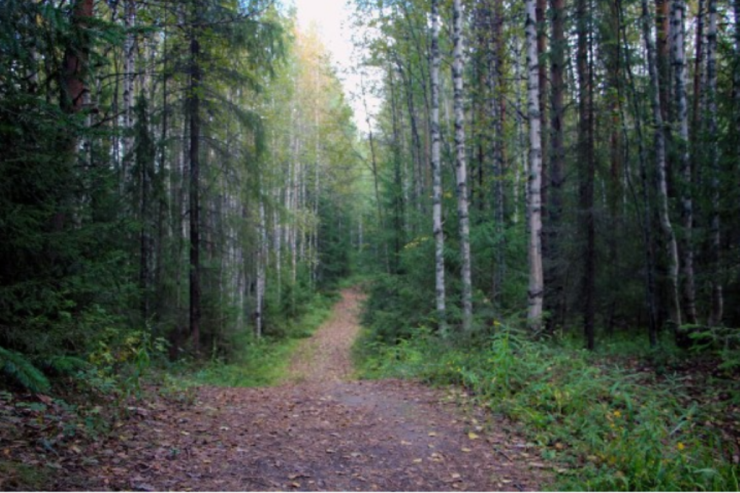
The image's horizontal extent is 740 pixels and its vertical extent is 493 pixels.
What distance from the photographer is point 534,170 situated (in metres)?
9.27

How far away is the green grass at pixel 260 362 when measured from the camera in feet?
33.0

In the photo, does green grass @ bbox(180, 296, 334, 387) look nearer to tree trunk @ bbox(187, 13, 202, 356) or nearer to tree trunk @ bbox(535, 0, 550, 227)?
tree trunk @ bbox(187, 13, 202, 356)

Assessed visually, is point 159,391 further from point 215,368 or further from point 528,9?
point 528,9

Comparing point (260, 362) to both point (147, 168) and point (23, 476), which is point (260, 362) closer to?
point (147, 168)

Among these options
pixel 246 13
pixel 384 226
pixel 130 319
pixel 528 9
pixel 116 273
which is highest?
pixel 246 13

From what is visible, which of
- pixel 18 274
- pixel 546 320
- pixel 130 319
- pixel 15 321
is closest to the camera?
pixel 15 321

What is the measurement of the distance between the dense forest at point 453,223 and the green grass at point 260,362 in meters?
0.26

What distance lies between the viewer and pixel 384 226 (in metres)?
20.2

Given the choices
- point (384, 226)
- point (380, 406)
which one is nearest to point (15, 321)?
point (380, 406)

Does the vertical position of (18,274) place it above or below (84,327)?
above

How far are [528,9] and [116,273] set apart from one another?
8558mm

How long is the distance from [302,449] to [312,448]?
4.1 inches

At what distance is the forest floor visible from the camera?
384 cm

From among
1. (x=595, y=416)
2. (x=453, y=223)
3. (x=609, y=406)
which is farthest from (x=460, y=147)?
(x=595, y=416)
